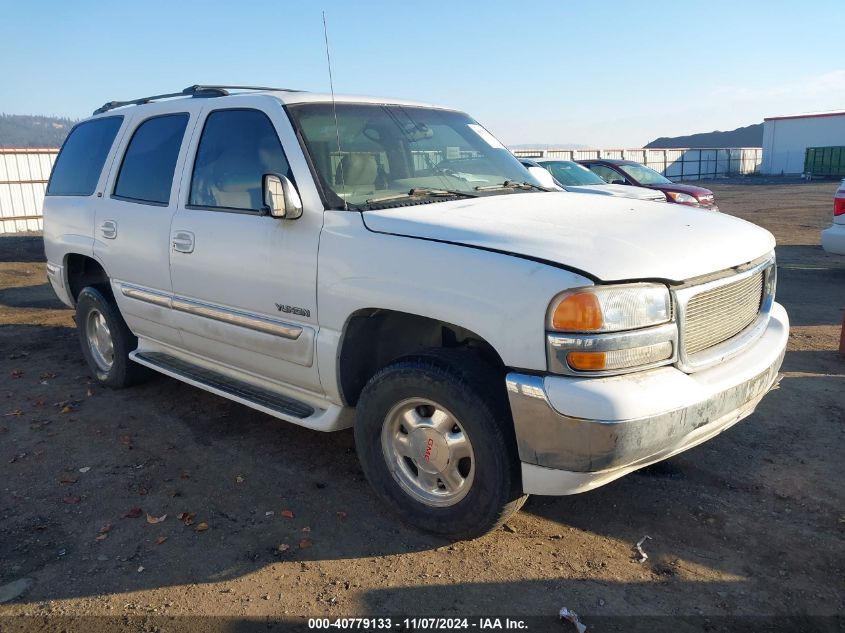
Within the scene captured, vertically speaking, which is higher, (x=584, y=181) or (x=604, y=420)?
(x=584, y=181)

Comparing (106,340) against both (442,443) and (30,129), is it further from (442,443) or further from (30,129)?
(30,129)

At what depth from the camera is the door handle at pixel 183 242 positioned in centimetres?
419

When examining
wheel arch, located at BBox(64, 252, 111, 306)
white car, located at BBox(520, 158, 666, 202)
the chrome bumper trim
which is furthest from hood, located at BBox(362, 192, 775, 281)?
white car, located at BBox(520, 158, 666, 202)

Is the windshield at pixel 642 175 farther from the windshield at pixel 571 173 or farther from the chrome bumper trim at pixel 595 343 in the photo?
the chrome bumper trim at pixel 595 343

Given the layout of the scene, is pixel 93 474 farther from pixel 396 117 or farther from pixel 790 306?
pixel 790 306

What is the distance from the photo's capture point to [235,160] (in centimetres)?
407

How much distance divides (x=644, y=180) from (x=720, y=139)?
8693 cm

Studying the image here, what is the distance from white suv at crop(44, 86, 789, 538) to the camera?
108 inches

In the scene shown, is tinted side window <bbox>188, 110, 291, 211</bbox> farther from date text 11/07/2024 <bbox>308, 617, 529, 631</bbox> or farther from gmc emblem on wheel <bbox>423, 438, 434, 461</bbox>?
date text 11/07/2024 <bbox>308, 617, 529, 631</bbox>

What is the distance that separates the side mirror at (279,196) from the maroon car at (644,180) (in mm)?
10775

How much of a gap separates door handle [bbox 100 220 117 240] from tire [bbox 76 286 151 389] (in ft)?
1.88

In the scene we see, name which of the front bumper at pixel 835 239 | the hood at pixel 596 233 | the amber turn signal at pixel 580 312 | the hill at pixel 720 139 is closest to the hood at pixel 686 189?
the front bumper at pixel 835 239

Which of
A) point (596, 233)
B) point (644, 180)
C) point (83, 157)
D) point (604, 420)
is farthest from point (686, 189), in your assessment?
point (604, 420)

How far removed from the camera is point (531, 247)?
2.88 metres
